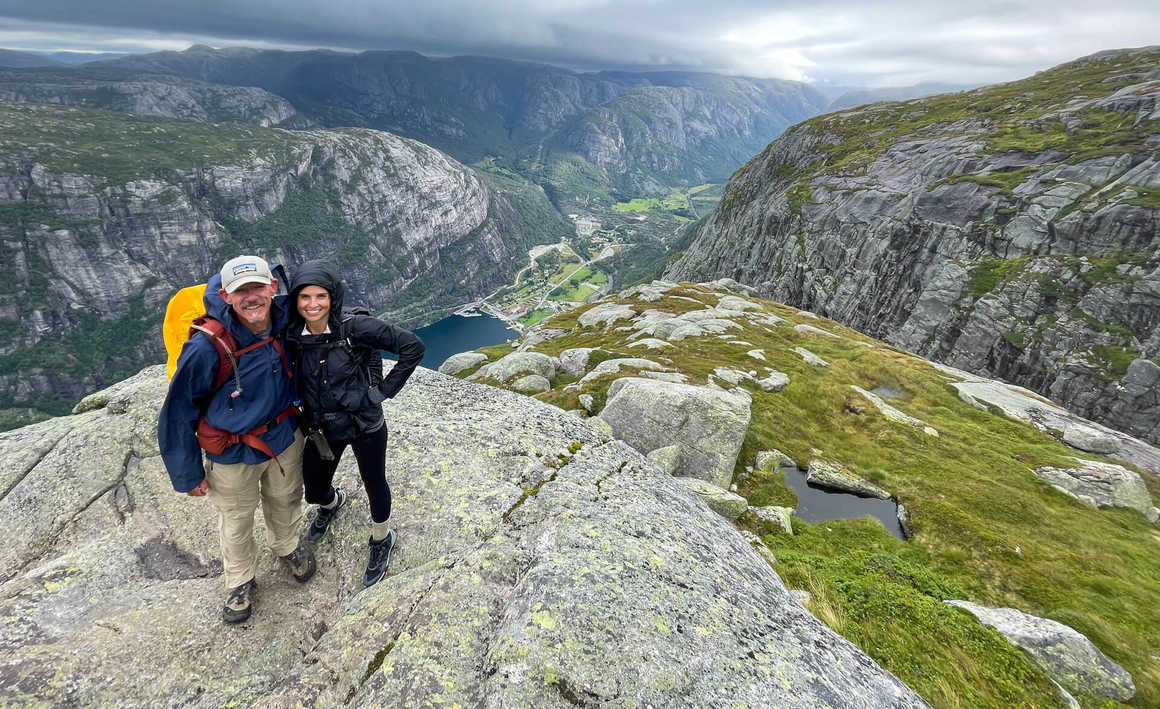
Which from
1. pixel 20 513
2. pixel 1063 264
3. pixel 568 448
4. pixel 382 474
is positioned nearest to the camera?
pixel 382 474

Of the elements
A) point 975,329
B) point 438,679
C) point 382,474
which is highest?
point 382,474

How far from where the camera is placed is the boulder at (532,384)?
128 feet

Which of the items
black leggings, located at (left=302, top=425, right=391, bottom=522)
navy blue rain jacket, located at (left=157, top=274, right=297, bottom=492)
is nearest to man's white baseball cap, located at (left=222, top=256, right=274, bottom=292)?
navy blue rain jacket, located at (left=157, top=274, right=297, bottom=492)

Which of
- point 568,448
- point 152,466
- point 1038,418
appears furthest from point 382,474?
point 1038,418

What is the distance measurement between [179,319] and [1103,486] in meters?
45.9

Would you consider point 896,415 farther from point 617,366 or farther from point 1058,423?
point 617,366

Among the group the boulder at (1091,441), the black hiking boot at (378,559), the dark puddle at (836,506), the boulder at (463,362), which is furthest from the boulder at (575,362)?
the boulder at (1091,441)

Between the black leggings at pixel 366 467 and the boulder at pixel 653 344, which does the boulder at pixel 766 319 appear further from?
the black leggings at pixel 366 467

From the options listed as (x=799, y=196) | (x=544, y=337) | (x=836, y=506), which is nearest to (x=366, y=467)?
(x=836, y=506)

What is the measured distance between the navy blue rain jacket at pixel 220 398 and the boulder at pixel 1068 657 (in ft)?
64.6

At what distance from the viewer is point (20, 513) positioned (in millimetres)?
10492

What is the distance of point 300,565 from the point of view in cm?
912

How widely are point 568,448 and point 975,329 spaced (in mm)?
101074

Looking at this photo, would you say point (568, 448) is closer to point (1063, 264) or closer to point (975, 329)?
point (975, 329)
